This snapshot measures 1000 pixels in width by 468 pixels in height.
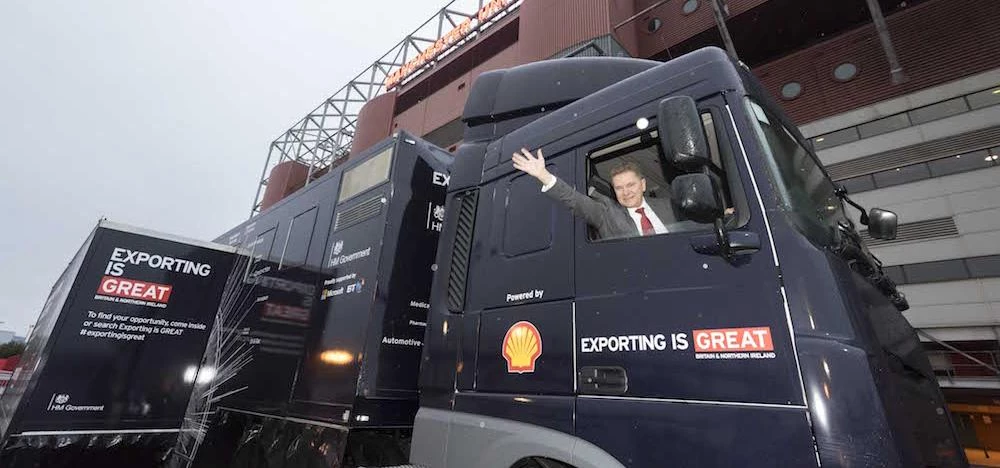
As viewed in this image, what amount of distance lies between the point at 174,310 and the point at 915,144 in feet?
62.3

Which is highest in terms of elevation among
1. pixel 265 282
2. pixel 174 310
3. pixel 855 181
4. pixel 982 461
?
pixel 855 181

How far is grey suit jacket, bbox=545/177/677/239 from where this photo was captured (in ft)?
7.98

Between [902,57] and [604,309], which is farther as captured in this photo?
[902,57]

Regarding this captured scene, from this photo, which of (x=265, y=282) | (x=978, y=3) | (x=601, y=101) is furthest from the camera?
(x=978, y=3)

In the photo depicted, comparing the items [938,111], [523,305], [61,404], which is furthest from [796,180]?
[938,111]

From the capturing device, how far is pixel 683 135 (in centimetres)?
204

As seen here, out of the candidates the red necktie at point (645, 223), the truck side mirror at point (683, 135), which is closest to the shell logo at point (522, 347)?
the red necktie at point (645, 223)

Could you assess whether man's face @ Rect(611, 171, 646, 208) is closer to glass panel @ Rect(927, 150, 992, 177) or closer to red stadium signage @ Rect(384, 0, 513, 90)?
glass panel @ Rect(927, 150, 992, 177)

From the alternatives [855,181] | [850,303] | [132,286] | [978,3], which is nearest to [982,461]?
[855,181]

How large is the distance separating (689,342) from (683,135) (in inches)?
36.2

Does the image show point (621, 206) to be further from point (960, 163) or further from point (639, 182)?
point (960, 163)

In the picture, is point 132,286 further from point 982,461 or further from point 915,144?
point 982,461

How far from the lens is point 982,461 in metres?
14.3

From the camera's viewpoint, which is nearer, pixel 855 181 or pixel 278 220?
pixel 278 220
